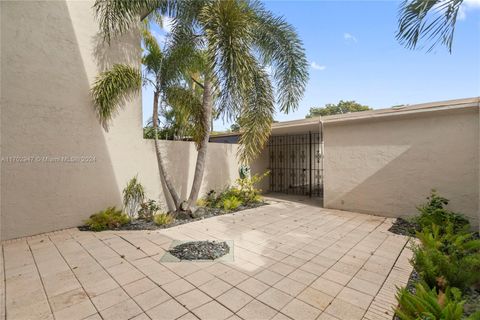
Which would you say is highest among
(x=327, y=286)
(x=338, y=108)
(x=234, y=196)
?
(x=338, y=108)

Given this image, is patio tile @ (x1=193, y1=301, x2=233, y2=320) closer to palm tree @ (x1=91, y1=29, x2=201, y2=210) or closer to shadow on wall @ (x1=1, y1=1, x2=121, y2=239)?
palm tree @ (x1=91, y1=29, x2=201, y2=210)

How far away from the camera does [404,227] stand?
5523 mm

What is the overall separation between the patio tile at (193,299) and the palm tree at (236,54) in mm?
3904

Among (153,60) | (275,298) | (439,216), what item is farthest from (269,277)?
(153,60)

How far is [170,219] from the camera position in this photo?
19.5 ft

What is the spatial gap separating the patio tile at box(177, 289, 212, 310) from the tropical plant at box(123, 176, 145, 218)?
420 centimetres

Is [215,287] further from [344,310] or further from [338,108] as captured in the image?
[338,108]

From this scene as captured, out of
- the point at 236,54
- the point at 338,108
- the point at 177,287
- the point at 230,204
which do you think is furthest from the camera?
the point at 338,108

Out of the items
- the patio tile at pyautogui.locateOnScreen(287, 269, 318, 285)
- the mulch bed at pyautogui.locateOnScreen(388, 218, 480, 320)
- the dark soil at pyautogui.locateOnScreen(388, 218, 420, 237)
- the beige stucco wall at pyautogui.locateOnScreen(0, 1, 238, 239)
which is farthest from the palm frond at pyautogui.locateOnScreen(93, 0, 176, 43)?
the dark soil at pyautogui.locateOnScreen(388, 218, 420, 237)

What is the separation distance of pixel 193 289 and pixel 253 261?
1172 mm

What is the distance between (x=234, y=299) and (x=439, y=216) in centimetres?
527

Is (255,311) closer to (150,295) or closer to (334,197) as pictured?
(150,295)

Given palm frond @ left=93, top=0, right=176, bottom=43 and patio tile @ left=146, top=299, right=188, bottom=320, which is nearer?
patio tile @ left=146, top=299, right=188, bottom=320

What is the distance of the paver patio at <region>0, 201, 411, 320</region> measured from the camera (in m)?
2.57
